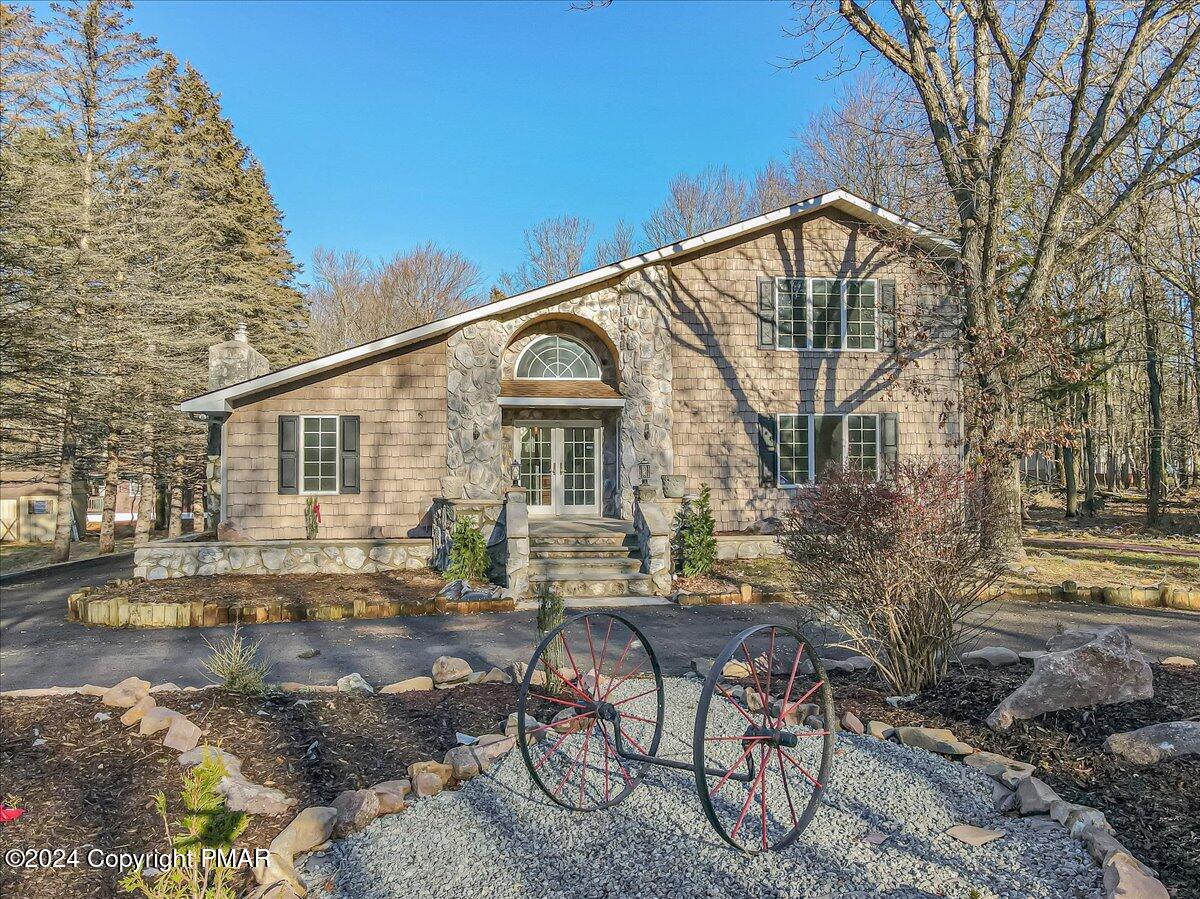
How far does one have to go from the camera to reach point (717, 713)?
4988 mm

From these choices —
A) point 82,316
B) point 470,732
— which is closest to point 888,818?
point 470,732

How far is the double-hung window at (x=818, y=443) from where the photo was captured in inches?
560

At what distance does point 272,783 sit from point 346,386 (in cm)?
999

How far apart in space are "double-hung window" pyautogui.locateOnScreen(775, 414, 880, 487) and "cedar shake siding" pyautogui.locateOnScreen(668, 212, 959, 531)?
0.65ft

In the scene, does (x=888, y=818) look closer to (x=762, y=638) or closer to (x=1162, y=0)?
(x=762, y=638)

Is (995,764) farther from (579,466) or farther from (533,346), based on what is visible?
(533,346)

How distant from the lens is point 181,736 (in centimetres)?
420

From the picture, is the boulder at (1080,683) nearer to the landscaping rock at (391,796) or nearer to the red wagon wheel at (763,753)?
the red wagon wheel at (763,753)

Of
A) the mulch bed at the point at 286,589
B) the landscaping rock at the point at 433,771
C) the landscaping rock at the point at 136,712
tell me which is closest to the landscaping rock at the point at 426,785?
the landscaping rock at the point at 433,771

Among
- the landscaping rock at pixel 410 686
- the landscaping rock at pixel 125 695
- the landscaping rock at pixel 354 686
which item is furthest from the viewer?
the landscaping rock at pixel 410 686

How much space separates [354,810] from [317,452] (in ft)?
33.9

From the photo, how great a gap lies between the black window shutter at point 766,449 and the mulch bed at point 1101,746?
8.57 meters

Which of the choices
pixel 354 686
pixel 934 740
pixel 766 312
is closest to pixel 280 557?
pixel 354 686

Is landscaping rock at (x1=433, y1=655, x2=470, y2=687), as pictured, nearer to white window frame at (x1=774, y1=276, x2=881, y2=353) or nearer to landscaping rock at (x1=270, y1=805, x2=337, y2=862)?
landscaping rock at (x1=270, y1=805, x2=337, y2=862)
